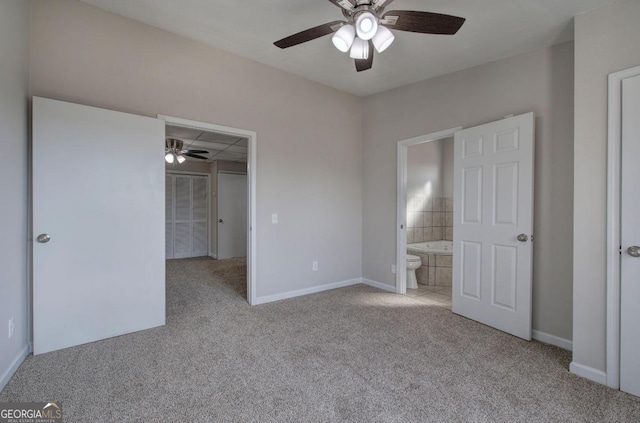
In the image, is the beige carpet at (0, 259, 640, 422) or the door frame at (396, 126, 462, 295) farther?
the door frame at (396, 126, 462, 295)

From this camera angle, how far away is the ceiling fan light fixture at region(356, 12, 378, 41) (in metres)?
1.77

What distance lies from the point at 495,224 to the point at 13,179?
150 inches

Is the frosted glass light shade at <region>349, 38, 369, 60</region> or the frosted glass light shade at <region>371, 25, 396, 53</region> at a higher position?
the frosted glass light shade at <region>349, 38, 369, 60</region>

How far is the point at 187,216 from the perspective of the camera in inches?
278

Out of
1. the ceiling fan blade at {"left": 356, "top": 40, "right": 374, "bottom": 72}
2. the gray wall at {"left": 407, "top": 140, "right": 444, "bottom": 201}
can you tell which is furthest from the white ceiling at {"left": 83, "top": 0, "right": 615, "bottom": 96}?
the gray wall at {"left": 407, "top": 140, "right": 444, "bottom": 201}

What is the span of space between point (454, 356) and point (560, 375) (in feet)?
2.19

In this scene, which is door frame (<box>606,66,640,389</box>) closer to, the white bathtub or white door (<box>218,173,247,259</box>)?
the white bathtub

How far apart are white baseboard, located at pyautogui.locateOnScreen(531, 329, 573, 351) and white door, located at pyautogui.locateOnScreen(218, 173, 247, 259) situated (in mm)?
5872

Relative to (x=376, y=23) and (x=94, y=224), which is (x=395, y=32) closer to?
(x=376, y=23)

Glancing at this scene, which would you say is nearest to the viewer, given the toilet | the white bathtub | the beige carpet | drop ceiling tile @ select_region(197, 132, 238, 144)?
the beige carpet

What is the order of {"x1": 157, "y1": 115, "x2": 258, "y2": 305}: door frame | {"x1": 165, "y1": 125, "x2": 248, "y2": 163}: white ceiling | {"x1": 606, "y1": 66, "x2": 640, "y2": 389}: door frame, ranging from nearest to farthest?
1. {"x1": 606, "y1": 66, "x2": 640, "y2": 389}: door frame
2. {"x1": 157, "y1": 115, "x2": 258, "y2": 305}: door frame
3. {"x1": 165, "y1": 125, "x2": 248, "y2": 163}: white ceiling

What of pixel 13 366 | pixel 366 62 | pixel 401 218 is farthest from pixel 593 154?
pixel 13 366

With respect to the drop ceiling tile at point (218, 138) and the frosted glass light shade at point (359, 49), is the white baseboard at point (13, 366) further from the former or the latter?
the drop ceiling tile at point (218, 138)

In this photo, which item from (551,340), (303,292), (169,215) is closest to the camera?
(551,340)
